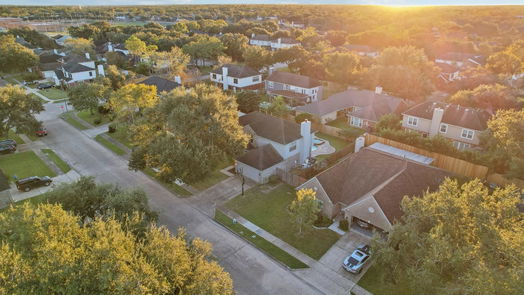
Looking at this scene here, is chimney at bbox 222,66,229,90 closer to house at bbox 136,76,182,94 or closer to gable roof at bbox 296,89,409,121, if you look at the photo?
Result: house at bbox 136,76,182,94

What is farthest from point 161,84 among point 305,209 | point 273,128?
point 305,209

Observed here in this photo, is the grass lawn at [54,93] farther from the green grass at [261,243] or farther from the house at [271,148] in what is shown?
the green grass at [261,243]

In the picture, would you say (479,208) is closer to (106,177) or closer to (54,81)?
(106,177)

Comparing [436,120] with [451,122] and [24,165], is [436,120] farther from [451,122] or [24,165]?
[24,165]

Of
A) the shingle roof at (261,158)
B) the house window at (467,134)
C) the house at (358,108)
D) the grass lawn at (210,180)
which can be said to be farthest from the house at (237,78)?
the house window at (467,134)

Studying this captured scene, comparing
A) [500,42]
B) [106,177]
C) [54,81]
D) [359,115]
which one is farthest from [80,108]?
[500,42]

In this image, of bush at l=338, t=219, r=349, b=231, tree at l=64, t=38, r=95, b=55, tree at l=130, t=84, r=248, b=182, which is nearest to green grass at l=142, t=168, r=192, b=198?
tree at l=130, t=84, r=248, b=182
